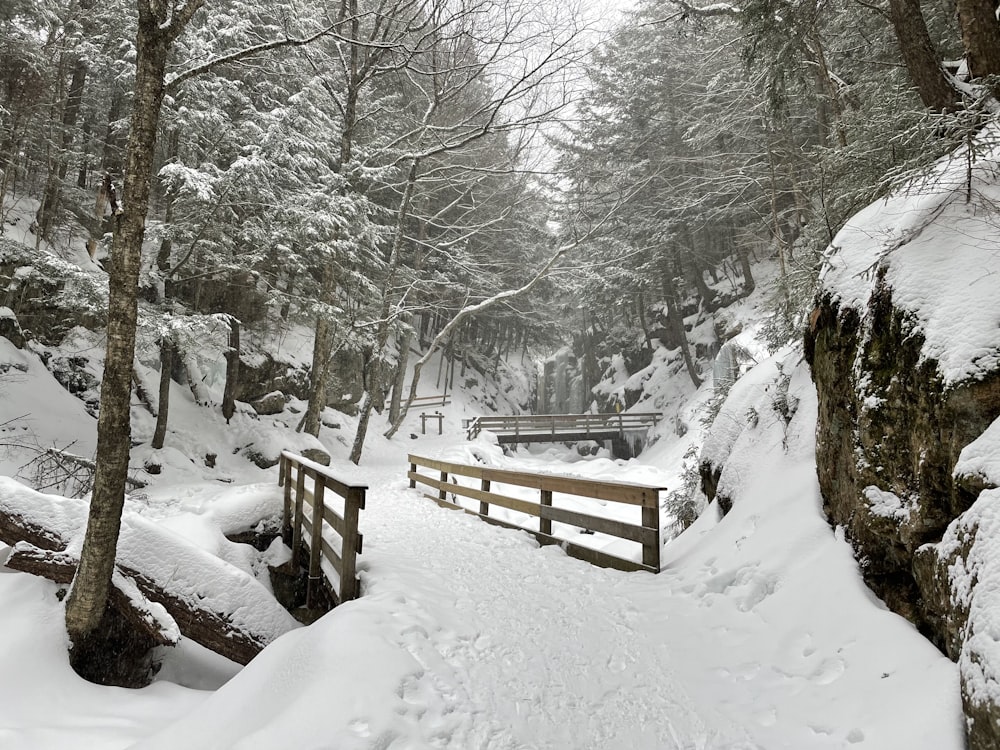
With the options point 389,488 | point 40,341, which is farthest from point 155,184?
point 389,488

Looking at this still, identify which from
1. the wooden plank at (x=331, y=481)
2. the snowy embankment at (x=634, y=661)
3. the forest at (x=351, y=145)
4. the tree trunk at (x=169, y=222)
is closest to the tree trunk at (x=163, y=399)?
the forest at (x=351, y=145)

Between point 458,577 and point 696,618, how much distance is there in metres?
2.07

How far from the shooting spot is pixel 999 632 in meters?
1.82

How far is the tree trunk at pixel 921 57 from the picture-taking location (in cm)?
390

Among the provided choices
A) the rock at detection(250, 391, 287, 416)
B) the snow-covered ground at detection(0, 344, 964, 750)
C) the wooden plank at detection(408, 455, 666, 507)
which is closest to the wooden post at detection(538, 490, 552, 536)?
the wooden plank at detection(408, 455, 666, 507)

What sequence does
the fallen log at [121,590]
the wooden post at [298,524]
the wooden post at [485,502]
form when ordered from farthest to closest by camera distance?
the wooden post at [485,502], the wooden post at [298,524], the fallen log at [121,590]

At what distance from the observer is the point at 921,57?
3959 mm

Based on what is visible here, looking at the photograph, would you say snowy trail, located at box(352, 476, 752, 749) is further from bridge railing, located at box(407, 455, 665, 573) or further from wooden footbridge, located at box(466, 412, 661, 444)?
wooden footbridge, located at box(466, 412, 661, 444)

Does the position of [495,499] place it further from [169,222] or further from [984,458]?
[169,222]

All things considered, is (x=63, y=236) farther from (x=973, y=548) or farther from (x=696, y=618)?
(x=973, y=548)

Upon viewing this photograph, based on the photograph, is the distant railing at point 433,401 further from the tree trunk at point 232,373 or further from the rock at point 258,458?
the rock at point 258,458

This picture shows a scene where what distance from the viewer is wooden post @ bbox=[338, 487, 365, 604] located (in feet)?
13.5

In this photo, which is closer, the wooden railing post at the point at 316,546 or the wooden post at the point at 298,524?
the wooden railing post at the point at 316,546

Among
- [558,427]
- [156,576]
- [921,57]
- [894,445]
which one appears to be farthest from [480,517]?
[558,427]
